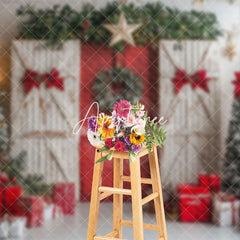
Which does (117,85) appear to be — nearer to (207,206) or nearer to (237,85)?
(237,85)

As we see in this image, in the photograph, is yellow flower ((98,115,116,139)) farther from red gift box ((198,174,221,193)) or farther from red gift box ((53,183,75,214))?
red gift box ((198,174,221,193))

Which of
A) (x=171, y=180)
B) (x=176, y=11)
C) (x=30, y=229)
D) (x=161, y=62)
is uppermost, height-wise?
(x=176, y=11)

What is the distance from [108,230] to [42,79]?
6.08ft

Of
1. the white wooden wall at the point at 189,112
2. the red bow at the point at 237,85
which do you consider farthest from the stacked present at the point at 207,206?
the red bow at the point at 237,85

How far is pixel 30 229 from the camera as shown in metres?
3.38

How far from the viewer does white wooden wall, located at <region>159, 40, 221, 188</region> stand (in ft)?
12.9

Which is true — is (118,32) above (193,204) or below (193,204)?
above

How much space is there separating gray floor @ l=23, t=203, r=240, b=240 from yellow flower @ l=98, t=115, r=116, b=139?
1.18 m

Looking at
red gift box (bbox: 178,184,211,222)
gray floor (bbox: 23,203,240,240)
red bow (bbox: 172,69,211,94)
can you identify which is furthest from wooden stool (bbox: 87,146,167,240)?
red bow (bbox: 172,69,211,94)

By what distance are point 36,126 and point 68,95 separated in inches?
20.1

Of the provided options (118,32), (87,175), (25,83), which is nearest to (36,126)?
(25,83)

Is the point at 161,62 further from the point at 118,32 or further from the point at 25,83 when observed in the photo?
the point at 25,83

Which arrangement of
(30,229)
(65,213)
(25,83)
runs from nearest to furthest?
(30,229), (65,213), (25,83)

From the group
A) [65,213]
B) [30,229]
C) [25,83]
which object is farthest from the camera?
[25,83]
